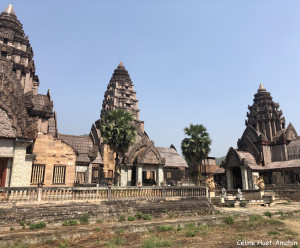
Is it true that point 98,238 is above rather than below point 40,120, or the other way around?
below

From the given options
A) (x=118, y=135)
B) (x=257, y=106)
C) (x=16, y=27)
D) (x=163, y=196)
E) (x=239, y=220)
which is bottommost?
(x=239, y=220)

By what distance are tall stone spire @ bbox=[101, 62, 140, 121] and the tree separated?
18.0 metres

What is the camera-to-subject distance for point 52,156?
2116cm

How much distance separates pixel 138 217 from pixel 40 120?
1381 cm

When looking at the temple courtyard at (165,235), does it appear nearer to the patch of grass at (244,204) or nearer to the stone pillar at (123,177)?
the patch of grass at (244,204)

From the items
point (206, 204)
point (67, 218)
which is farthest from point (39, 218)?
point (206, 204)

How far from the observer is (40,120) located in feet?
74.0

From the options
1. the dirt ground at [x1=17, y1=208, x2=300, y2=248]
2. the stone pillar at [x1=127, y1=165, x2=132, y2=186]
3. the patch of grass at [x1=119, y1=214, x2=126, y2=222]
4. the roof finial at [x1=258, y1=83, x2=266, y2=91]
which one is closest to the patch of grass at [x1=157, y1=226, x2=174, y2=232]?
the dirt ground at [x1=17, y1=208, x2=300, y2=248]

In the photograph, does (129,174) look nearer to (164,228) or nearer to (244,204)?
(244,204)

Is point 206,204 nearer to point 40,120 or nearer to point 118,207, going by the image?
point 118,207

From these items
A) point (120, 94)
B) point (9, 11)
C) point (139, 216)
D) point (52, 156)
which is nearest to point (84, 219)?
point (139, 216)

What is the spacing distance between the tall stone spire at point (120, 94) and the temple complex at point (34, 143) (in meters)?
7.28

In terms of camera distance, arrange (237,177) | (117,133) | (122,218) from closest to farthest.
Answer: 1. (122,218)
2. (117,133)
3. (237,177)

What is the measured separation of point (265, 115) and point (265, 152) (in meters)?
8.98
